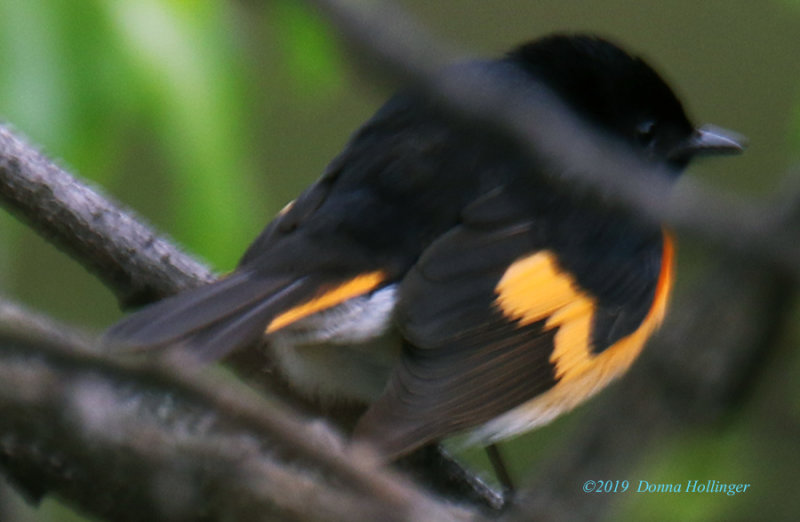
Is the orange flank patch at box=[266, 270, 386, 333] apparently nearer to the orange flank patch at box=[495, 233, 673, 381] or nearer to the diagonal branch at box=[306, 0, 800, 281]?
the orange flank patch at box=[495, 233, 673, 381]

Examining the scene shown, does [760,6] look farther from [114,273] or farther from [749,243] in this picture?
[749,243]

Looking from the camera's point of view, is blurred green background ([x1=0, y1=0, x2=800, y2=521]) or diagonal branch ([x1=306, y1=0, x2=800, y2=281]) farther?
blurred green background ([x1=0, y1=0, x2=800, y2=521])

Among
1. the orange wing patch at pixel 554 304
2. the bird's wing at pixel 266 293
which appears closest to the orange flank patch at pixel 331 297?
the bird's wing at pixel 266 293

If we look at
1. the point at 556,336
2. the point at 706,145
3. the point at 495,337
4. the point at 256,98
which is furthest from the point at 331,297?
the point at 256,98

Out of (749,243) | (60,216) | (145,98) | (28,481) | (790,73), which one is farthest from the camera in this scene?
(790,73)

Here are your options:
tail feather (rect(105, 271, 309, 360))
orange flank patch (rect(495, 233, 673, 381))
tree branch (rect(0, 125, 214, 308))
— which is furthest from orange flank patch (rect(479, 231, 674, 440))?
tree branch (rect(0, 125, 214, 308))

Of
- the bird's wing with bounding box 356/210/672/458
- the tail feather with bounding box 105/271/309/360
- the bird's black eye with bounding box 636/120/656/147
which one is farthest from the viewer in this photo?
the bird's black eye with bounding box 636/120/656/147

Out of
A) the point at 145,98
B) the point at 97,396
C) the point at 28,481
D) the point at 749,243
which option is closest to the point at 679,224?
the point at 749,243

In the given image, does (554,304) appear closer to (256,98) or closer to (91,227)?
(91,227)

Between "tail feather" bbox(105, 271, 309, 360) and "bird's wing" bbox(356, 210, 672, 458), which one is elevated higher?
"tail feather" bbox(105, 271, 309, 360)
